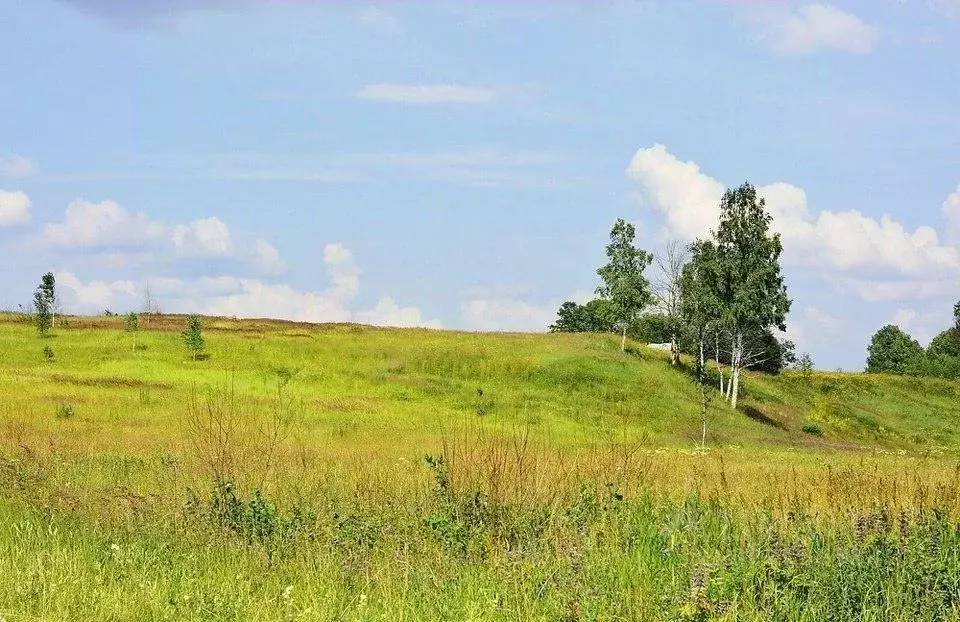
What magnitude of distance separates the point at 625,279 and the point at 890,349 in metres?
99.2

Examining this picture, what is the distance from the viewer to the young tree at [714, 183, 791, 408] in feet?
221

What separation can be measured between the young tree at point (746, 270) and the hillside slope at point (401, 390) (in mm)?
6191

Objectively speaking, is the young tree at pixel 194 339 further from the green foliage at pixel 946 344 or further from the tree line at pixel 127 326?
the green foliage at pixel 946 344

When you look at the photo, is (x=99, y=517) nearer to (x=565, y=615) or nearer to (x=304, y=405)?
(x=565, y=615)

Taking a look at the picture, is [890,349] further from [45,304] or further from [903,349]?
[45,304]

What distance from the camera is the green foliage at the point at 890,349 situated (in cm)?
15275

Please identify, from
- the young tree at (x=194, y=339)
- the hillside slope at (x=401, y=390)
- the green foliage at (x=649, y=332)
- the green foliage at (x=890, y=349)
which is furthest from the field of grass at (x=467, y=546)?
the green foliage at (x=890, y=349)

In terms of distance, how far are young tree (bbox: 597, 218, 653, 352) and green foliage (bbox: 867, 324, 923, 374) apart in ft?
287

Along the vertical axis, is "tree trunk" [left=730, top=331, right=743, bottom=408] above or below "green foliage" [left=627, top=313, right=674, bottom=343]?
below

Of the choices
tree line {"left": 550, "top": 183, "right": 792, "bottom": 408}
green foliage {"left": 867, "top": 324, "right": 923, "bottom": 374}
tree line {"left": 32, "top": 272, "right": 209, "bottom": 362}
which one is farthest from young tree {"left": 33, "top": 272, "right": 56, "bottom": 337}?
green foliage {"left": 867, "top": 324, "right": 923, "bottom": 374}

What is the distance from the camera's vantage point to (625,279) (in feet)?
252

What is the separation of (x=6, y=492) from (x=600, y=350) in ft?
186

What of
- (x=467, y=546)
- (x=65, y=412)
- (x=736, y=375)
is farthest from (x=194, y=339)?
(x=467, y=546)

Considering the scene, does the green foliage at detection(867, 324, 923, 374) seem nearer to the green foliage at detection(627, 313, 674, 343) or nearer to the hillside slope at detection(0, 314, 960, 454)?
the green foliage at detection(627, 313, 674, 343)
